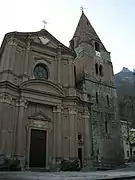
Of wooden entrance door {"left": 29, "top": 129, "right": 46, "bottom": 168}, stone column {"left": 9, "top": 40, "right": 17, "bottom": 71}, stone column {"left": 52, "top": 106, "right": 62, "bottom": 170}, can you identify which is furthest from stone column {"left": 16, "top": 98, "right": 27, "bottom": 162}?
stone column {"left": 9, "top": 40, "right": 17, "bottom": 71}

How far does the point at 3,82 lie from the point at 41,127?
17.2 ft

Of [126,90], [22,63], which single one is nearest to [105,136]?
[22,63]

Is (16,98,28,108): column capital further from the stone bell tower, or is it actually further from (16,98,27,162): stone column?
the stone bell tower

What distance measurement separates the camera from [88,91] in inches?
934

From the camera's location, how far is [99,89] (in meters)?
24.8

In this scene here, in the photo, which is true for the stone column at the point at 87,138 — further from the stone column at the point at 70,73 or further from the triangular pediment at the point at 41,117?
the triangular pediment at the point at 41,117

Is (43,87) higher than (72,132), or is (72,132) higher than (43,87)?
(43,87)

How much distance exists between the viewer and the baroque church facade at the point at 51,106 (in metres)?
17.9

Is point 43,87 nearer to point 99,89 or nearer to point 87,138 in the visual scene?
point 87,138

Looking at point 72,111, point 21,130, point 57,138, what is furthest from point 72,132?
point 21,130

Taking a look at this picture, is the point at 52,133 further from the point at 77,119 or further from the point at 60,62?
the point at 60,62

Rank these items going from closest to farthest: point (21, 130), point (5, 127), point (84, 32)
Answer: point (5, 127) < point (21, 130) < point (84, 32)

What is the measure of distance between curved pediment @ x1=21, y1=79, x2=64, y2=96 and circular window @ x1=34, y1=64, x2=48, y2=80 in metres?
1.21

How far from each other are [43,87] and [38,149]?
5.67m
